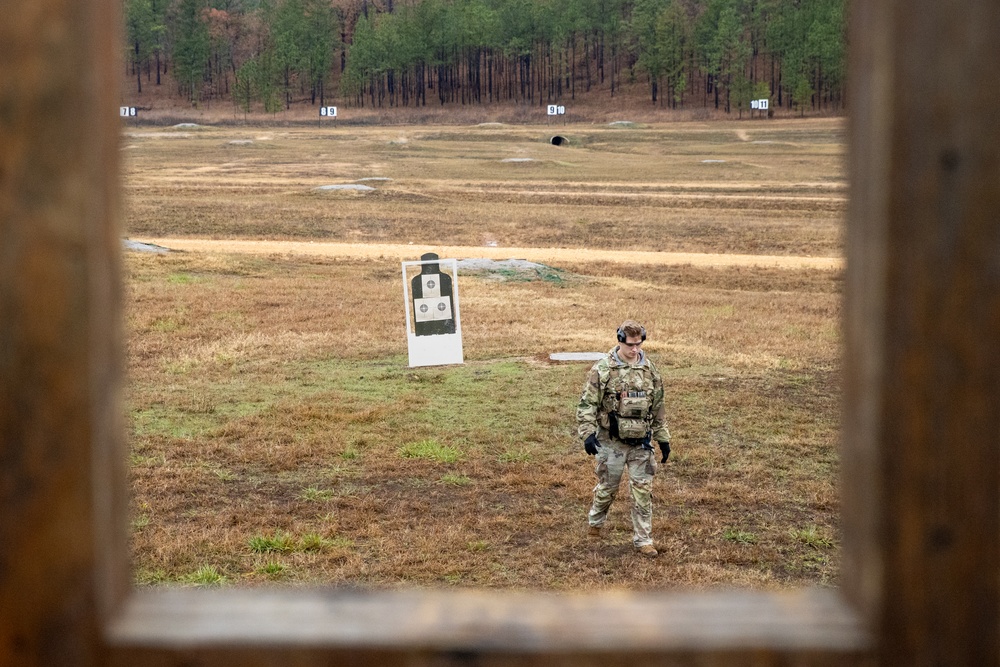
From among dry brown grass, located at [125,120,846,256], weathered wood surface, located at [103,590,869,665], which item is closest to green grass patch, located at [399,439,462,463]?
dry brown grass, located at [125,120,846,256]

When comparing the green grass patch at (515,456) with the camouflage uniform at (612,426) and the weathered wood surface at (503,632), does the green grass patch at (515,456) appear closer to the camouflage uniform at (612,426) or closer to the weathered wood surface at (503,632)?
the camouflage uniform at (612,426)

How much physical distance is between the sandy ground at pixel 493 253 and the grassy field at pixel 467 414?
117cm

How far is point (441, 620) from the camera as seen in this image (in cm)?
123

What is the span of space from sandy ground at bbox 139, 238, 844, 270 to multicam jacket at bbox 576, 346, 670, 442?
1893 centimetres

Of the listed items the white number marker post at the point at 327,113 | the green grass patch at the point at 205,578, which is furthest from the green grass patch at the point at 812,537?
the white number marker post at the point at 327,113

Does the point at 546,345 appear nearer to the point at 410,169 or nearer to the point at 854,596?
the point at 854,596

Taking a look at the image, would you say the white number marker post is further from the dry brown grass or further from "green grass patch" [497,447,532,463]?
"green grass patch" [497,447,532,463]

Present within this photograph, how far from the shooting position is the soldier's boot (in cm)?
905

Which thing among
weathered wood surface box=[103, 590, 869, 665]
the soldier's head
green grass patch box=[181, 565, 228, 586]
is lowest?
green grass patch box=[181, 565, 228, 586]

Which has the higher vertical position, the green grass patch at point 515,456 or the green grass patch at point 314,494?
the green grass patch at point 314,494

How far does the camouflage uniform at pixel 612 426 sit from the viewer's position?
8.83 m

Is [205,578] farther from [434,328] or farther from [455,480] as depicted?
[434,328]

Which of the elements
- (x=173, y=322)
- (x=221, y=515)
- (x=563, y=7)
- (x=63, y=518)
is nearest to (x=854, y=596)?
(x=63, y=518)

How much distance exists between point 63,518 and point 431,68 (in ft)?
409
